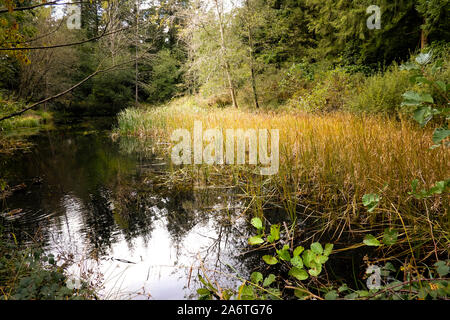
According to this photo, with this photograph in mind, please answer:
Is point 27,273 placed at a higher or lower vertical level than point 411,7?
lower

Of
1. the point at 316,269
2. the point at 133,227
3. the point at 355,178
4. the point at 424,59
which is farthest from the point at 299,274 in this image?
the point at 133,227

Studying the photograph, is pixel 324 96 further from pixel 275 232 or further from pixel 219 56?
pixel 275 232

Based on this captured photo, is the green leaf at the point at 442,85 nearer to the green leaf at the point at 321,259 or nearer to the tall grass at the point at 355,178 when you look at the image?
the tall grass at the point at 355,178

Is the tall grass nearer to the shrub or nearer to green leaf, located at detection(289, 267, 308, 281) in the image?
green leaf, located at detection(289, 267, 308, 281)

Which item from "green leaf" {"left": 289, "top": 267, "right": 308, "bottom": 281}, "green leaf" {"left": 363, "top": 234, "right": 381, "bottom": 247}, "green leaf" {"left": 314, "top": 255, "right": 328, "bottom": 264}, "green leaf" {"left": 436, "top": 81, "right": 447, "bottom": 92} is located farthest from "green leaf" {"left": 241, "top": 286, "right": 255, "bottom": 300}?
"green leaf" {"left": 436, "top": 81, "right": 447, "bottom": 92}

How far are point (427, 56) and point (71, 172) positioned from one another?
19.9ft

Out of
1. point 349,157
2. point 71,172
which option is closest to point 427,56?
point 349,157

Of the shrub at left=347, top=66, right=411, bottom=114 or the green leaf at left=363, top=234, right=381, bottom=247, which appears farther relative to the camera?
the shrub at left=347, top=66, right=411, bottom=114

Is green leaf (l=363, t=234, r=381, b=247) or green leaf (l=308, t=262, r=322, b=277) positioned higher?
green leaf (l=363, t=234, r=381, b=247)

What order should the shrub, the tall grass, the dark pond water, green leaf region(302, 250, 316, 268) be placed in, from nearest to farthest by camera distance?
1. green leaf region(302, 250, 316, 268)
2. the dark pond water
3. the tall grass
4. the shrub

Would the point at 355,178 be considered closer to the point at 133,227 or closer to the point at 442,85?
the point at 442,85

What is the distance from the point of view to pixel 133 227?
2916 mm

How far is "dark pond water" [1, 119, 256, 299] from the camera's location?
2.01 m

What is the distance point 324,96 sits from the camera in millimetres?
8445
